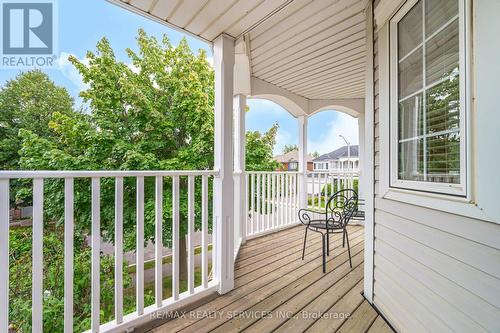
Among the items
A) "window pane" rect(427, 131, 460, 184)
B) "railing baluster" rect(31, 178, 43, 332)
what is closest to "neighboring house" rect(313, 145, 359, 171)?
"window pane" rect(427, 131, 460, 184)

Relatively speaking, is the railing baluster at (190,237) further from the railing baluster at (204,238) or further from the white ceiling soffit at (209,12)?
the white ceiling soffit at (209,12)

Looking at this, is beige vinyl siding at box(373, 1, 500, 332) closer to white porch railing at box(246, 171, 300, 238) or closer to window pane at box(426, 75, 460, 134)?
window pane at box(426, 75, 460, 134)

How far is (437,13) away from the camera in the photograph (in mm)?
1248

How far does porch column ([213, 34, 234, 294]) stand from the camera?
6.59 feet

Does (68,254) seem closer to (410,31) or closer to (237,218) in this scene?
(237,218)

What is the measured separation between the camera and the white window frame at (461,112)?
1.00 meters

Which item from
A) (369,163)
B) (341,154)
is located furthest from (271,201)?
(341,154)

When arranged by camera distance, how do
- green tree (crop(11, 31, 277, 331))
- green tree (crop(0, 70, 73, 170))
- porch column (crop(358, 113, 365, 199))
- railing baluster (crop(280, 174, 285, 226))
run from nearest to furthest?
railing baluster (crop(280, 174, 285, 226))
porch column (crop(358, 113, 365, 199))
green tree (crop(11, 31, 277, 331))
green tree (crop(0, 70, 73, 170))

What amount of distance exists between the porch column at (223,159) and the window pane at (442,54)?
1438mm

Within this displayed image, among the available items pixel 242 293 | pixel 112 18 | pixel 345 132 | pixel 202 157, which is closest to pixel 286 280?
pixel 242 293

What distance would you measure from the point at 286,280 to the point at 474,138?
6.22ft

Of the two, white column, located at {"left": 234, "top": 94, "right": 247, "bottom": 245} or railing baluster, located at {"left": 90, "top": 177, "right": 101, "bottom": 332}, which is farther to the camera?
white column, located at {"left": 234, "top": 94, "right": 247, "bottom": 245}

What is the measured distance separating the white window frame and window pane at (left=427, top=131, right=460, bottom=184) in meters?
0.04

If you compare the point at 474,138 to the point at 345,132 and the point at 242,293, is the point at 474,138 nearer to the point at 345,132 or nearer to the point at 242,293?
the point at 242,293
